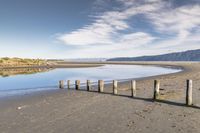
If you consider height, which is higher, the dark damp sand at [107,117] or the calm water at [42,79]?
the dark damp sand at [107,117]

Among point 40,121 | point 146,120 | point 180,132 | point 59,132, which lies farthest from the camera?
point 40,121

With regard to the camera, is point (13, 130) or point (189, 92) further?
point (189, 92)

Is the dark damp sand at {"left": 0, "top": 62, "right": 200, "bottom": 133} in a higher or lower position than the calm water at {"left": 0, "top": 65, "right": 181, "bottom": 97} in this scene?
higher

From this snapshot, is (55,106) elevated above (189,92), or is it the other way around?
(189,92)

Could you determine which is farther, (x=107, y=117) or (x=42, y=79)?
(x=42, y=79)

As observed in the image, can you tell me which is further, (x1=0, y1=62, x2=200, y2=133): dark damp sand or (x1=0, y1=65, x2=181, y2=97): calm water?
(x1=0, y1=65, x2=181, y2=97): calm water

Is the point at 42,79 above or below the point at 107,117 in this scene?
below

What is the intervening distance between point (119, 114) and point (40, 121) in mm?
4652

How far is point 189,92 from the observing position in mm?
15414

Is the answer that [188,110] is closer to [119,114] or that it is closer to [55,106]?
[119,114]

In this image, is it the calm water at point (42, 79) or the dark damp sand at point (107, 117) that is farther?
the calm water at point (42, 79)

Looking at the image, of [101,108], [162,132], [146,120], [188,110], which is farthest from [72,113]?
[188,110]

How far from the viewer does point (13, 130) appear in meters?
11.8

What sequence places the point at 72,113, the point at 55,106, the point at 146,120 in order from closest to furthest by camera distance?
the point at 146,120 < the point at 72,113 < the point at 55,106
